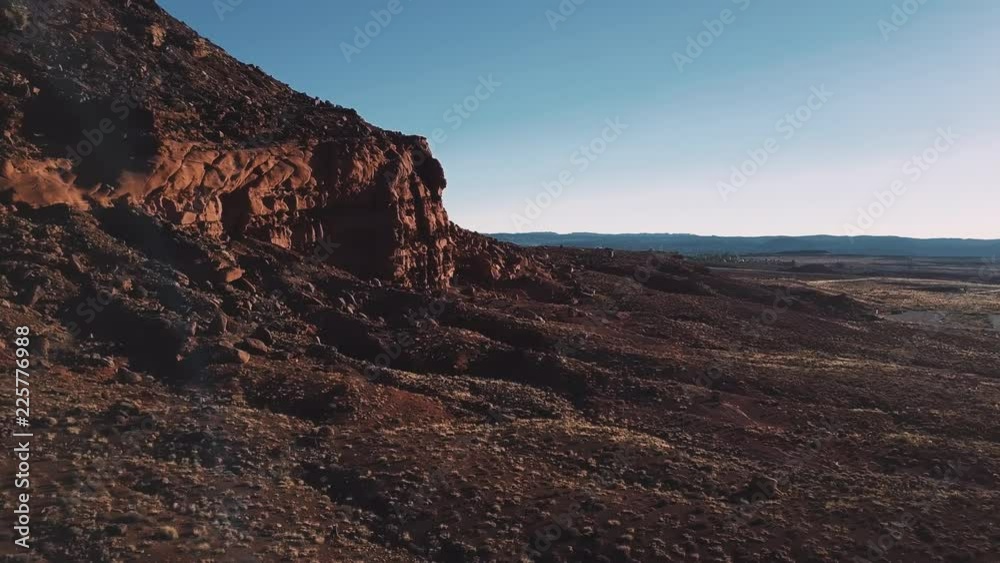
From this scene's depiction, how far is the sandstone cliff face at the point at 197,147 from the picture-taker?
21031mm

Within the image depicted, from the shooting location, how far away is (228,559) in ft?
33.0

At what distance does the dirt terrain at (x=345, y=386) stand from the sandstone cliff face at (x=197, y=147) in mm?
112

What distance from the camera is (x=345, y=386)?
18.1 meters

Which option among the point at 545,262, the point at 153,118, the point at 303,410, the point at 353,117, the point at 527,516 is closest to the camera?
the point at 527,516

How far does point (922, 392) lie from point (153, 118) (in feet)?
98.9

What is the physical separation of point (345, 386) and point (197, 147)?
11.1 meters

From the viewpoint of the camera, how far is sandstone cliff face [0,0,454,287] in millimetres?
21031

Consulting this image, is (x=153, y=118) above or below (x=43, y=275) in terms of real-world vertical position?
above

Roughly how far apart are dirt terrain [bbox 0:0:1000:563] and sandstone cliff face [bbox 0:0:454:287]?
0.37 feet

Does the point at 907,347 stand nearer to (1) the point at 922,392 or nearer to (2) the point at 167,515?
(1) the point at 922,392

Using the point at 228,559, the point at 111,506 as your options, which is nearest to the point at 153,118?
the point at 111,506

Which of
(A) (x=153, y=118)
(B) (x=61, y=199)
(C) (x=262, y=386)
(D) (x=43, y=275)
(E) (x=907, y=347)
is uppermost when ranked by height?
(A) (x=153, y=118)

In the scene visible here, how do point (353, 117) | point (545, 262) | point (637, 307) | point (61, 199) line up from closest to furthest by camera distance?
point (61, 199)
point (353, 117)
point (637, 307)
point (545, 262)

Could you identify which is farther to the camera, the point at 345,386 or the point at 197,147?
the point at 197,147
